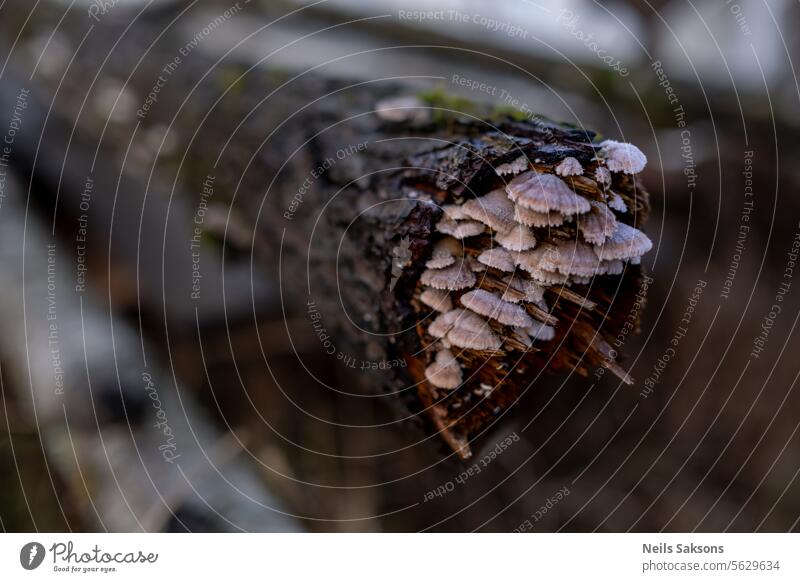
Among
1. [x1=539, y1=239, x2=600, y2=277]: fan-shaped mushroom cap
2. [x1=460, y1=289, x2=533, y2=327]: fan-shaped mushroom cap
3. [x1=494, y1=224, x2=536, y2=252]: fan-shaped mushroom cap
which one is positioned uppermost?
[x1=494, y1=224, x2=536, y2=252]: fan-shaped mushroom cap

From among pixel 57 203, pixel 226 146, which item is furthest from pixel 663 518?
pixel 57 203

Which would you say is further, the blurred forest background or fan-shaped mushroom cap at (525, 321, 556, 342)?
the blurred forest background

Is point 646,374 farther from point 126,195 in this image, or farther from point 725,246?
point 126,195

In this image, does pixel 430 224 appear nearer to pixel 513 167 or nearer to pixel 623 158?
pixel 513 167
